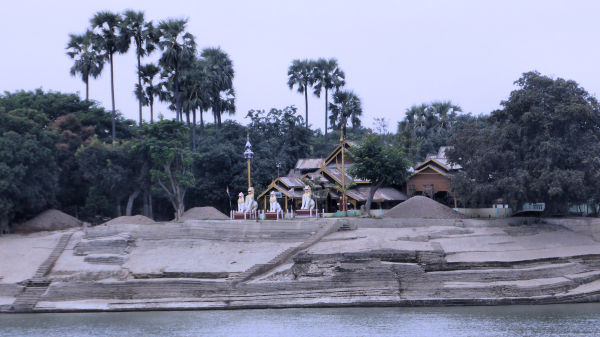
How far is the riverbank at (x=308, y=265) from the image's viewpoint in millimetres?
30250

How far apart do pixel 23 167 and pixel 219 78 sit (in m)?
16.7

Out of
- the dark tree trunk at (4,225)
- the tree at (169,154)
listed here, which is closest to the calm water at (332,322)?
the dark tree trunk at (4,225)

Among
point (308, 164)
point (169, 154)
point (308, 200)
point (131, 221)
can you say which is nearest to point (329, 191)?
point (308, 200)

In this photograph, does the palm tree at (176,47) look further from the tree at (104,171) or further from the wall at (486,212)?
the wall at (486,212)

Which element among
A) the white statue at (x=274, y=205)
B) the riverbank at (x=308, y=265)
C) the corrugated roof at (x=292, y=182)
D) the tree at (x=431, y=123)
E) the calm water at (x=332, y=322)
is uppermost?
the tree at (x=431, y=123)

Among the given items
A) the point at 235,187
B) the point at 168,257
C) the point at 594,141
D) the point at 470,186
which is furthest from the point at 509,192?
the point at 235,187

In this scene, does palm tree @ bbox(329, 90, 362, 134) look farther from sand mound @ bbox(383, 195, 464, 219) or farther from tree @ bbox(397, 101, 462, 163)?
sand mound @ bbox(383, 195, 464, 219)

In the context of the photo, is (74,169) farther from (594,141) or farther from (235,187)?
(594,141)

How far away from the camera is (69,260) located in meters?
36.4

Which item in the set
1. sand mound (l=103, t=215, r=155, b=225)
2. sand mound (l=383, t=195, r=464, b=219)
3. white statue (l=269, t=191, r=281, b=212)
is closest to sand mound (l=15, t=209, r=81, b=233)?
sand mound (l=103, t=215, r=155, b=225)

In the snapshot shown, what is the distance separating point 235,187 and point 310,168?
5494 mm

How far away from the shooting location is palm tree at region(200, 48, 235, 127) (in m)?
52.7

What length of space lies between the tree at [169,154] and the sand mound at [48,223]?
5.69 meters

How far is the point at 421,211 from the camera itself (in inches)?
1517
